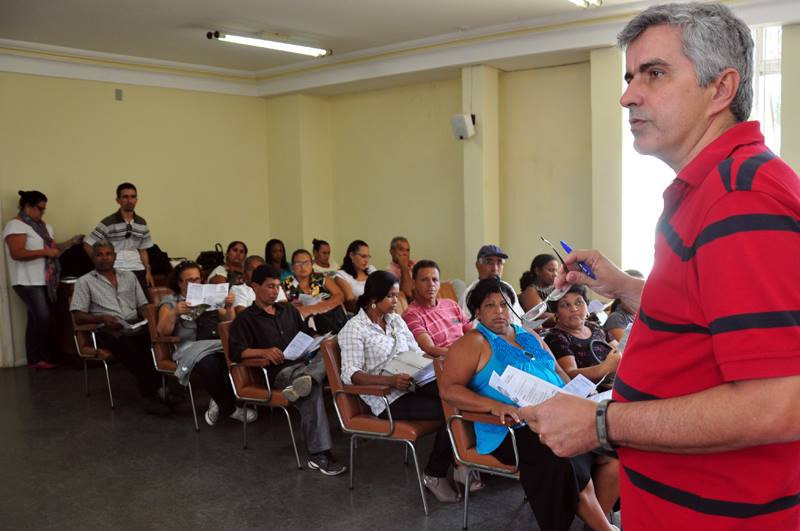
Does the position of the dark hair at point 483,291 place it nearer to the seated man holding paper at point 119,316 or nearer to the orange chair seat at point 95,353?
the seated man holding paper at point 119,316

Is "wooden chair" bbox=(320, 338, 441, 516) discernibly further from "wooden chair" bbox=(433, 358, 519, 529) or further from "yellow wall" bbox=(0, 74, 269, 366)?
"yellow wall" bbox=(0, 74, 269, 366)

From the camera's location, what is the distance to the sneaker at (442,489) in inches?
153

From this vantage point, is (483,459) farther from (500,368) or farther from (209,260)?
(209,260)

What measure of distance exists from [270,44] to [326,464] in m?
4.73

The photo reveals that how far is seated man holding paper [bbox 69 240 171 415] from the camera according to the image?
19.7 ft

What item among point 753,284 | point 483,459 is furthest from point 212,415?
point 753,284

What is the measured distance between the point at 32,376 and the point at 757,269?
24.5 ft

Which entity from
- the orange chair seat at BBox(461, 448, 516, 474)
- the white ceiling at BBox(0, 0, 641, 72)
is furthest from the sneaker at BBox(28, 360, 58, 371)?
the orange chair seat at BBox(461, 448, 516, 474)

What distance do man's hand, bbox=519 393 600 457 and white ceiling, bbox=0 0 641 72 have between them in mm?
5817

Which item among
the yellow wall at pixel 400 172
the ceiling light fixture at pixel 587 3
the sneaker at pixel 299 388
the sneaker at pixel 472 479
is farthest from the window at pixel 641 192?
the sneaker at pixel 299 388

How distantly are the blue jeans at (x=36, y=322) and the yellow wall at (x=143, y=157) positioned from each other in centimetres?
43

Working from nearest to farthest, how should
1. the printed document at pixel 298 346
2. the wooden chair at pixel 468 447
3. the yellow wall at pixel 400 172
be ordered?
the wooden chair at pixel 468 447
the printed document at pixel 298 346
the yellow wall at pixel 400 172

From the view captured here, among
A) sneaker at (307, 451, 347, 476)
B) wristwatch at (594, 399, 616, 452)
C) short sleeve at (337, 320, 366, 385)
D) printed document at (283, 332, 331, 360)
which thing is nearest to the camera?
wristwatch at (594, 399, 616, 452)

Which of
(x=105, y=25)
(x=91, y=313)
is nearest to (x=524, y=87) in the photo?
(x=105, y=25)
